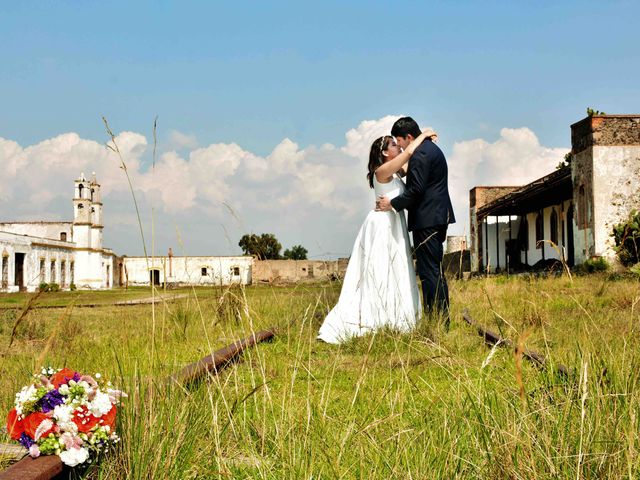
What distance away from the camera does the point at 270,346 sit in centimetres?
557

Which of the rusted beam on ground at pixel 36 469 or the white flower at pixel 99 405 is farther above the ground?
the white flower at pixel 99 405

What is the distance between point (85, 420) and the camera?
81.7 inches

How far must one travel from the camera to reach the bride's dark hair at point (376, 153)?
20.8 ft

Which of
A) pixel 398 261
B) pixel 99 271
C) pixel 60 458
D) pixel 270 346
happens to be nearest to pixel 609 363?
pixel 60 458

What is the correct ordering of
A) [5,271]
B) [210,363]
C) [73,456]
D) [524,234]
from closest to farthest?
1. [73,456]
2. [210,363]
3. [524,234]
4. [5,271]

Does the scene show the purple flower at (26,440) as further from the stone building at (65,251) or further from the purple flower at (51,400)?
the stone building at (65,251)

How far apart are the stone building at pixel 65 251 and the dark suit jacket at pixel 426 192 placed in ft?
145

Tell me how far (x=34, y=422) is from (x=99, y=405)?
19 centimetres

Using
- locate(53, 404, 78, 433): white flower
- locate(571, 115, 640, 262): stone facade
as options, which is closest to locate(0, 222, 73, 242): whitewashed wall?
locate(571, 115, 640, 262): stone facade

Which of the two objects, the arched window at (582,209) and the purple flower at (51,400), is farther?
the arched window at (582,209)

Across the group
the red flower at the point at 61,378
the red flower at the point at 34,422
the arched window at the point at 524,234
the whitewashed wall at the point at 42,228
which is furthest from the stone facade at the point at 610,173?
the whitewashed wall at the point at 42,228

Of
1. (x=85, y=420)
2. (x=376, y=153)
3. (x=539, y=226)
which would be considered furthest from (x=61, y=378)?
(x=539, y=226)

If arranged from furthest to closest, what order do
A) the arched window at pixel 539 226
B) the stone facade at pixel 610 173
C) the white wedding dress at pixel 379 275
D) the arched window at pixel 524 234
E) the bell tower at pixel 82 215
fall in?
the bell tower at pixel 82 215, the arched window at pixel 524 234, the arched window at pixel 539 226, the stone facade at pixel 610 173, the white wedding dress at pixel 379 275

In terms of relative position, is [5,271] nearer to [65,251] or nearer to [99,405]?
[65,251]
